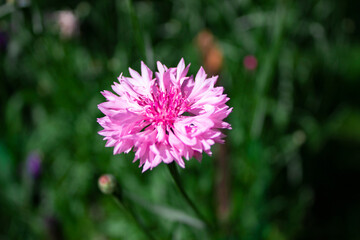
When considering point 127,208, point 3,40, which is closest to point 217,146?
point 127,208

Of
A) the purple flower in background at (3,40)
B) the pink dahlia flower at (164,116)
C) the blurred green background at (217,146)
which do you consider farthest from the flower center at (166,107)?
the purple flower in background at (3,40)

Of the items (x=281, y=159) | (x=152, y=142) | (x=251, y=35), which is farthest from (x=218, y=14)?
(x=152, y=142)

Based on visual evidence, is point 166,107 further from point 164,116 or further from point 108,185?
point 108,185

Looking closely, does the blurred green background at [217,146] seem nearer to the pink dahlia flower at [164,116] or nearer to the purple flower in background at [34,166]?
the purple flower in background at [34,166]

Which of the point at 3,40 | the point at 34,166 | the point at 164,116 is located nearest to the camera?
the point at 164,116

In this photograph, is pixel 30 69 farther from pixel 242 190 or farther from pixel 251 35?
pixel 242 190

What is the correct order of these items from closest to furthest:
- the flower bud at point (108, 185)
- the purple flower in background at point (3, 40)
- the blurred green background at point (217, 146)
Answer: the flower bud at point (108, 185)
the blurred green background at point (217, 146)
the purple flower in background at point (3, 40)
